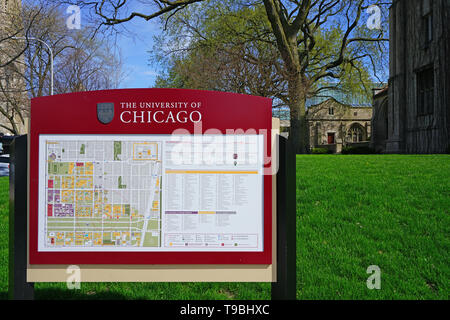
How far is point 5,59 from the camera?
23.6m

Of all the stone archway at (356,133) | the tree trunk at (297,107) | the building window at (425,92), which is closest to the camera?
the tree trunk at (297,107)

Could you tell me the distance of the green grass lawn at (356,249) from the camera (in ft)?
10.2

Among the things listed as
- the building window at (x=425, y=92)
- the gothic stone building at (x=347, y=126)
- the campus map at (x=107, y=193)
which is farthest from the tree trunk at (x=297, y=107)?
the gothic stone building at (x=347, y=126)

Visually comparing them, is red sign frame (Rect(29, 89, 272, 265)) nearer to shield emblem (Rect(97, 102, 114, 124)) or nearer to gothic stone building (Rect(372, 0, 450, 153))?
shield emblem (Rect(97, 102, 114, 124))

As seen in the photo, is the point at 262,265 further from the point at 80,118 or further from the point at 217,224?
the point at 80,118

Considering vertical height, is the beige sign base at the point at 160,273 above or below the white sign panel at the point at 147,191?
below

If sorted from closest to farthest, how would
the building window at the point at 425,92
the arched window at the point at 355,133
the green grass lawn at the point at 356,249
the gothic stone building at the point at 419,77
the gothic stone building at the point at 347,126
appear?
the green grass lawn at the point at 356,249 → the gothic stone building at the point at 419,77 → the building window at the point at 425,92 → the gothic stone building at the point at 347,126 → the arched window at the point at 355,133

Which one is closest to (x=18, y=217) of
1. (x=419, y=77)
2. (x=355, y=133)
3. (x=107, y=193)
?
(x=107, y=193)

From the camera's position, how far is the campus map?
84.4 inches

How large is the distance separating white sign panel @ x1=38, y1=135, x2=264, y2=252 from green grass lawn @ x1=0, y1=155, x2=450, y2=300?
3.88ft

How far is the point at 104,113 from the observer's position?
2.14m

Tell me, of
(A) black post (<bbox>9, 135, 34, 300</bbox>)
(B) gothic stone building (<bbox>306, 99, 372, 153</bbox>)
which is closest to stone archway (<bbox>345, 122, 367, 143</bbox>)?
(B) gothic stone building (<bbox>306, 99, 372, 153</bbox>)

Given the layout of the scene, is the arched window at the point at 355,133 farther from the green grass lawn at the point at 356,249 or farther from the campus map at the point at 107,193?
the campus map at the point at 107,193

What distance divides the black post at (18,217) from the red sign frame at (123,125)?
4 centimetres
